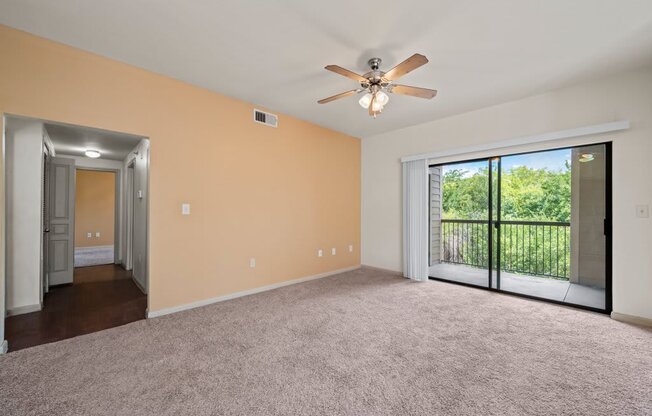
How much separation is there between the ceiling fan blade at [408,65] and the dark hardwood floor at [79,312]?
147 inches

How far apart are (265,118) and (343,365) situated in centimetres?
341

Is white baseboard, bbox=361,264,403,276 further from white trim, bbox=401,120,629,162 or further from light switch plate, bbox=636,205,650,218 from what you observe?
light switch plate, bbox=636,205,650,218

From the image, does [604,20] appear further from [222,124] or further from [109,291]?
[109,291]

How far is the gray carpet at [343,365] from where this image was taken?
170cm

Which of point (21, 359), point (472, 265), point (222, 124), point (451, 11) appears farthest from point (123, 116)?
point (472, 265)

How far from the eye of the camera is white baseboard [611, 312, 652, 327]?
112 inches

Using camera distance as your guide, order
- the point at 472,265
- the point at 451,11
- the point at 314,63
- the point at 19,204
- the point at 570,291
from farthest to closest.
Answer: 1. the point at 472,265
2. the point at 570,291
3. the point at 19,204
4. the point at 314,63
5. the point at 451,11

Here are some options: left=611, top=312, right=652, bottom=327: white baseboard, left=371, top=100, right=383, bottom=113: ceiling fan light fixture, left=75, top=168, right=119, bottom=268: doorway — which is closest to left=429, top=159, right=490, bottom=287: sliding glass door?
left=611, top=312, right=652, bottom=327: white baseboard

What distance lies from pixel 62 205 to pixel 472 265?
23.0 ft

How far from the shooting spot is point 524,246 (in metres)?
4.22

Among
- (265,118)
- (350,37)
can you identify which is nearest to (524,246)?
(350,37)

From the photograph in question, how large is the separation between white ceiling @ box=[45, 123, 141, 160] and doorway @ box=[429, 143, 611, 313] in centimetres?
523

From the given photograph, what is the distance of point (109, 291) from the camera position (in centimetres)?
404

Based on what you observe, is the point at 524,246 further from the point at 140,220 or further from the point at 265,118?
the point at 140,220
